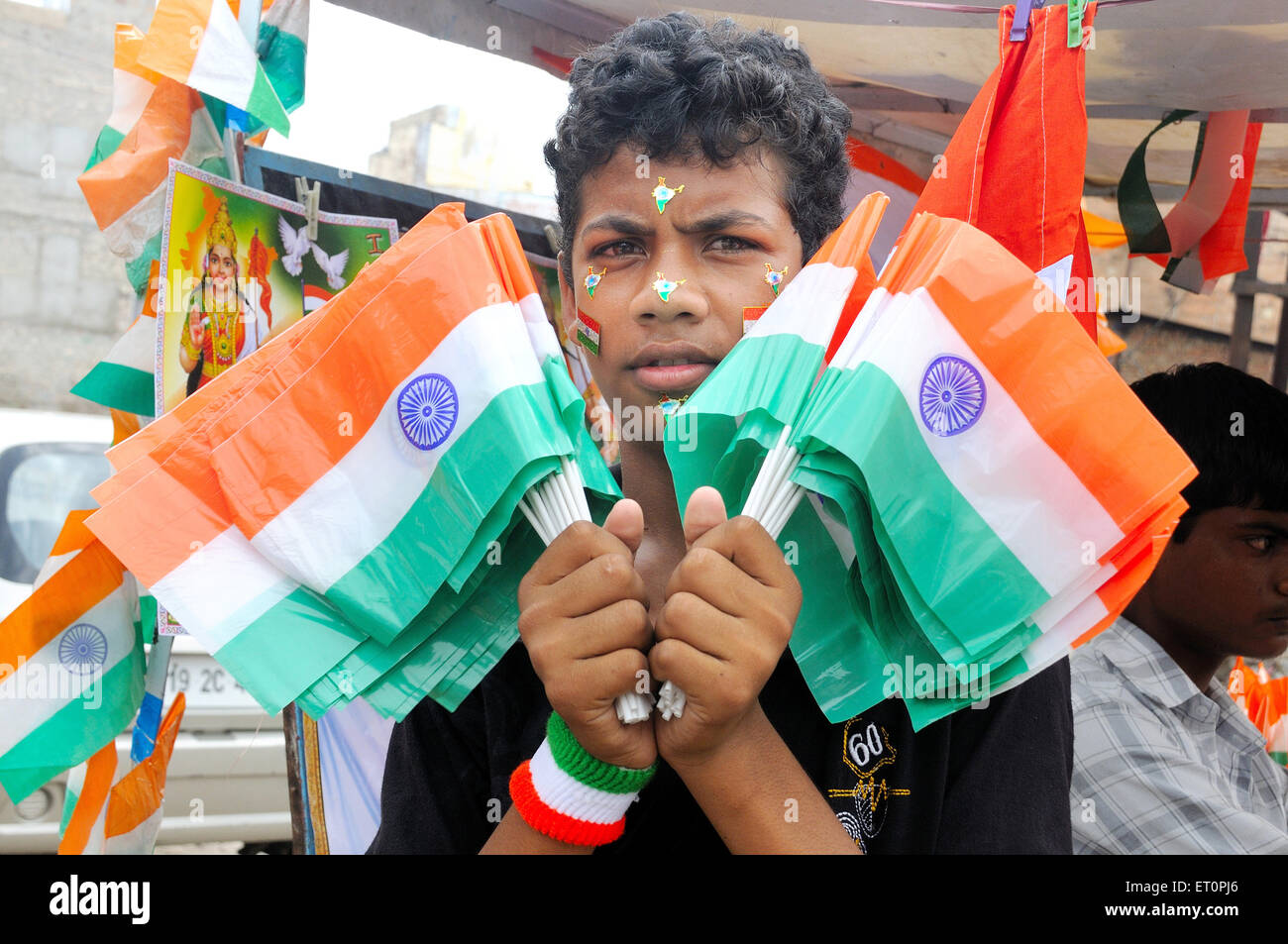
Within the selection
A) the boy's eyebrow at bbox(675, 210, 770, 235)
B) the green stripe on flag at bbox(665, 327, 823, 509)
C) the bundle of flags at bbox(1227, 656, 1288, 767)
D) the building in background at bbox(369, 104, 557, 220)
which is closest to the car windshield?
the boy's eyebrow at bbox(675, 210, 770, 235)

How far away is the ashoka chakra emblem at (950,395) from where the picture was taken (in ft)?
3.35

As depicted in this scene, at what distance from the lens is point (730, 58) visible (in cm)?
135

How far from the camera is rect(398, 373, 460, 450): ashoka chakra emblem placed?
1.09m

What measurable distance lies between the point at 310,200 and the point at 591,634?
150cm

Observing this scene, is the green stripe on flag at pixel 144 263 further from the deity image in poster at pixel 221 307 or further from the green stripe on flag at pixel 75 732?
the green stripe on flag at pixel 75 732

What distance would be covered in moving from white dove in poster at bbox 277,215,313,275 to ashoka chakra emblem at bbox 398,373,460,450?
1.18 meters

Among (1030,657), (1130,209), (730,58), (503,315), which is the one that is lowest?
(1030,657)

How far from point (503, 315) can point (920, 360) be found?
0.41 metres

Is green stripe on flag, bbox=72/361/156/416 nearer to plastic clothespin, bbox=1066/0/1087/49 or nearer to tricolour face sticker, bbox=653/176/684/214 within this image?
tricolour face sticker, bbox=653/176/684/214

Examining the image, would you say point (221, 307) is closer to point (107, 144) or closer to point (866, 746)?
point (107, 144)

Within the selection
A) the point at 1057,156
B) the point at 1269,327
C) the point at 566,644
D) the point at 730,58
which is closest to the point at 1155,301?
the point at 1269,327

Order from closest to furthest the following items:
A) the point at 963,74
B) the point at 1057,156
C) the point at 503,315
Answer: the point at 503,315 < the point at 1057,156 < the point at 963,74

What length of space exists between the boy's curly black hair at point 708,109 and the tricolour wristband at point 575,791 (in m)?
0.69
